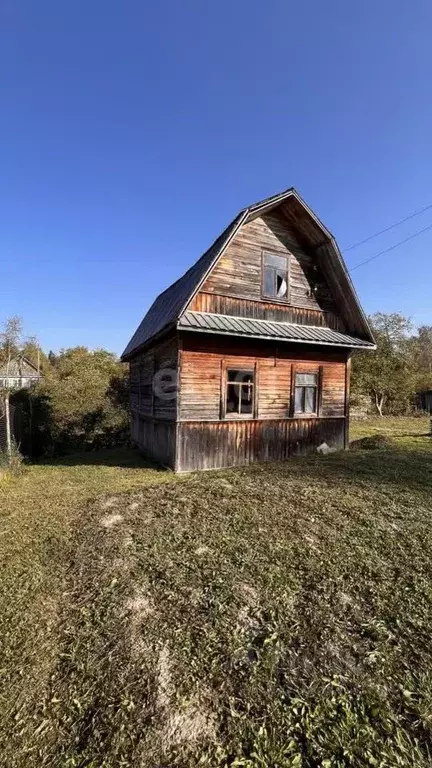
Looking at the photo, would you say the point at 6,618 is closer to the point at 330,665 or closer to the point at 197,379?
the point at 330,665

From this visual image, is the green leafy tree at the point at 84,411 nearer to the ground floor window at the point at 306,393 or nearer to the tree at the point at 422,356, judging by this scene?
the ground floor window at the point at 306,393

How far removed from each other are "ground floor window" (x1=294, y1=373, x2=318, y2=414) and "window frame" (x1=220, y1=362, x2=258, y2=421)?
1.58m

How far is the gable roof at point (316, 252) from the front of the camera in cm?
938

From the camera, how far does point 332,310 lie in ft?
39.3

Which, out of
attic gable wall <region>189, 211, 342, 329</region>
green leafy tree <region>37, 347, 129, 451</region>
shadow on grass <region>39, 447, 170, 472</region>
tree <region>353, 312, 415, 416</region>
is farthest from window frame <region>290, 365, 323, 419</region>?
tree <region>353, 312, 415, 416</region>

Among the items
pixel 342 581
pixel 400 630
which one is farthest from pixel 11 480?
pixel 400 630

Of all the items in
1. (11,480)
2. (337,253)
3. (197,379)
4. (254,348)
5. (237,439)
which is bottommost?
(11,480)

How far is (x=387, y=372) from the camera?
26922 mm

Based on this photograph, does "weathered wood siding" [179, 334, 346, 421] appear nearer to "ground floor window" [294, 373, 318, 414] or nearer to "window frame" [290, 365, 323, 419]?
"window frame" [290, 365, 323, 419]

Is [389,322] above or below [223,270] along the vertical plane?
above

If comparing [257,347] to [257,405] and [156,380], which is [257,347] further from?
[156,380]

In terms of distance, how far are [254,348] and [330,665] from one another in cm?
817

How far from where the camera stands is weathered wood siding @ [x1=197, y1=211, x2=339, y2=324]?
33.0 ft

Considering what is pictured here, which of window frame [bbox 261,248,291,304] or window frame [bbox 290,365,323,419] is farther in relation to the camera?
window frame [bbox 290,365,323,419]
